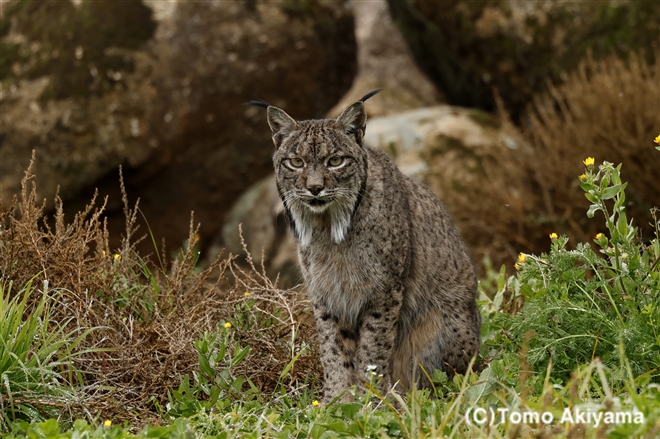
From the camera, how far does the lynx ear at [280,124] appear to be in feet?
16.8

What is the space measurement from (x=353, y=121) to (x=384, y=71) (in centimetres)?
765

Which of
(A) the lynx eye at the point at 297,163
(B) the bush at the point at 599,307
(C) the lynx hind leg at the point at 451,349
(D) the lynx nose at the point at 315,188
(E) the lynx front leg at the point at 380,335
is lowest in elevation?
(C) the lynx hind leg at the point at 451,349

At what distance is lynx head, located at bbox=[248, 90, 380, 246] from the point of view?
16.1 ft

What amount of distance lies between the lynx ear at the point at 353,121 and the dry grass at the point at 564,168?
356 cm

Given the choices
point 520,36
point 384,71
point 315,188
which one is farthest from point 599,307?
point 384,71

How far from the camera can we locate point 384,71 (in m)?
12.5

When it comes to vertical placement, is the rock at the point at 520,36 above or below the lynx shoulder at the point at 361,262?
above

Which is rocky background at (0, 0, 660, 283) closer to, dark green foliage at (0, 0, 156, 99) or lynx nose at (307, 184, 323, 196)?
dark green foliage at (0, 0, 156, 99)

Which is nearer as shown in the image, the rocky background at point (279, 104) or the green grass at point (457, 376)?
the green grass at point (457, 376)

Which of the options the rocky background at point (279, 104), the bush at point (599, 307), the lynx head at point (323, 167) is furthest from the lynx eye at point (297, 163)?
the rocky background at point (279, 104)

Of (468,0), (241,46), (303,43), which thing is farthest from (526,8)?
(241,46)

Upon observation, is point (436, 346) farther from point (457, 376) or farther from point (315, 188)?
point (315, 188)

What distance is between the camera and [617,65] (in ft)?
27.8

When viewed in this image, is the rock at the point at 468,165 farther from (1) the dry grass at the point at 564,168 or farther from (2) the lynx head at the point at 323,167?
(2) the lynx head at the point at 323,167
